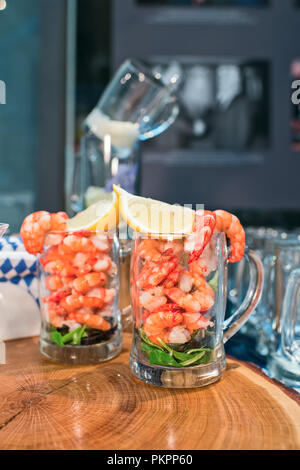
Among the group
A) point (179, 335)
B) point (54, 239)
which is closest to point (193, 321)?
point (179, 335)

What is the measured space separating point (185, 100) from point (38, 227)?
149 centimetres

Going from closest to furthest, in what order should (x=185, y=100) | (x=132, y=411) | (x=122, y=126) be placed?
(x=132, y=411)
(x=122, y=126)
(x=185, y=100)

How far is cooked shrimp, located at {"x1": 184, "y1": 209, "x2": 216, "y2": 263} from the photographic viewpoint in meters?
0.59

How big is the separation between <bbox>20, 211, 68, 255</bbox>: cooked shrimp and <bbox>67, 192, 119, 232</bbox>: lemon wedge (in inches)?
0.7

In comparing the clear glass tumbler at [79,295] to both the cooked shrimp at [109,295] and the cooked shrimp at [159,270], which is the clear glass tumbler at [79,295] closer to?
the cooked shrimp at [109,295]

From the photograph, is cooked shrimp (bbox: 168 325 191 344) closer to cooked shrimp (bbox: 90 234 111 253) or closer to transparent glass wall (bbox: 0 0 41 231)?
cooked shrimp (bbox: 90 234 111 253)

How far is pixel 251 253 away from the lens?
67cm

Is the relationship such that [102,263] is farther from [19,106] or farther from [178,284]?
[19,106]

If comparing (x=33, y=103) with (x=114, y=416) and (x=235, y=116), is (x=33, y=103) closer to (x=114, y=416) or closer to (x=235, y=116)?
(x=235, y=116)

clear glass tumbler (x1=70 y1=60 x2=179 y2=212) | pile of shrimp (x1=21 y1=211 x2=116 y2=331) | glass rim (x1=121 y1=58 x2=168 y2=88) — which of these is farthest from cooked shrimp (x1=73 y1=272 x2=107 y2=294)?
glass rim (x1=121 y1=58 x2=168 y2=88)

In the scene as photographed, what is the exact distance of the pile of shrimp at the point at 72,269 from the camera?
67cm

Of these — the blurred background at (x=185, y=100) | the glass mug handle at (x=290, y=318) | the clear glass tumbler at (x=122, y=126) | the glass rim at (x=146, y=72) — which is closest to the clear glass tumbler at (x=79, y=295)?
the glass mug handle at (x=290, y=318)

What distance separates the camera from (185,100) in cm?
202
